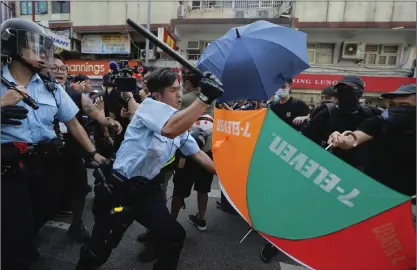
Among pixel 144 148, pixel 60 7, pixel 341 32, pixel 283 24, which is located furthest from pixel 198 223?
pixel 60 7

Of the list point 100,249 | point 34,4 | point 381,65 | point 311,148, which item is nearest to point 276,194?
point 311,148

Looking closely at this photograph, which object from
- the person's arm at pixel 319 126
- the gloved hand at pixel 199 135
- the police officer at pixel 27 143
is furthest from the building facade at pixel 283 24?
the police officer at pixel 27 143

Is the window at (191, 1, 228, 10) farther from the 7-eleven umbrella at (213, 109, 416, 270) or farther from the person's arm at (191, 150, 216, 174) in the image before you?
the 7-eleven umbrella at (213, 109, 416, 270)

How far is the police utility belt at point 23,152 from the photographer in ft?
5.73

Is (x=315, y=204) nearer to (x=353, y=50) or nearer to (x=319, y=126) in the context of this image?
(x=319, y=126)

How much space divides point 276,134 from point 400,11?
628 inches

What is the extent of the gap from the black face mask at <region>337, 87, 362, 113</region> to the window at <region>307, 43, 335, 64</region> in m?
12.6

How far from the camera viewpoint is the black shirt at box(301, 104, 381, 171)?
265 cm

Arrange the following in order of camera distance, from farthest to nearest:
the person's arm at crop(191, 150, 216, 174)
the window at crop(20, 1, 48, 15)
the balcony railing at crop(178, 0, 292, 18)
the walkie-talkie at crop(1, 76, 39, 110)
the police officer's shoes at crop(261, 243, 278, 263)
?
1. the window at crop(20, 1, 48, 15)
2. the balcony railing at crop(178, 0, 292, 18)
3. the police officer's shoes at crop(261, 243, 278, 263)
4. the person's arm at crop(191, 150, 216, 174)
5. the walkie-talkie at crop(1, 76, 39, 110)

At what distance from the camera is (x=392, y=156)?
1.59 m

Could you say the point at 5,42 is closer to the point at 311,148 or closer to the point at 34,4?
the point at 311,148

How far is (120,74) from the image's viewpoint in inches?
108

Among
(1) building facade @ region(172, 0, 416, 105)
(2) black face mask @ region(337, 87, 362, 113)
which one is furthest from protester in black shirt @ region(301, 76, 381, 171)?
(1) building facade @ region(172, 0, 416, 105)

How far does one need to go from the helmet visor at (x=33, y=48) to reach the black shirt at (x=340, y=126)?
98.6 inches
